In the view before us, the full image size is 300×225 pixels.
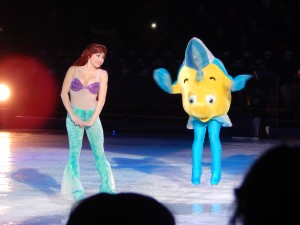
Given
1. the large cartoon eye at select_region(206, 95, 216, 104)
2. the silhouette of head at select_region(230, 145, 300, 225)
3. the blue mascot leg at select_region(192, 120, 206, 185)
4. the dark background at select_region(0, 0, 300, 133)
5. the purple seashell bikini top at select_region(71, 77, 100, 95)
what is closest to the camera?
the silhouette of head at select_region(230, 145, 300, 225)

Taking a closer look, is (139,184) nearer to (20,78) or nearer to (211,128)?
(211,128)

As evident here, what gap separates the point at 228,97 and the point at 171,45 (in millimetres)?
12843

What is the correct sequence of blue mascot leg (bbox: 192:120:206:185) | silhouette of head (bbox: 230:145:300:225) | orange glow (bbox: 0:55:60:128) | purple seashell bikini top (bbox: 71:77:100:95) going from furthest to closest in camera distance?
orange glow (bbox: 0:55:60:128) < blue mascot leg (bbox: 192:120:206:185) < purple seashell bikini top (bbox: 71:77:100:95) < silhouette of head (bbox: 230:145:300:225)

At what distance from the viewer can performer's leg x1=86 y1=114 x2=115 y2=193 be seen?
652 centimetres

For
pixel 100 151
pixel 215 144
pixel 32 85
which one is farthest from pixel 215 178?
pixel 32 85

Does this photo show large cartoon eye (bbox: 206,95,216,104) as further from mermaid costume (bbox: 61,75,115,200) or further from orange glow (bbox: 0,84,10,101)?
orange glow (bbox: 0,84,10,101)

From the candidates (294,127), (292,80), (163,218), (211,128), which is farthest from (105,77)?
(292,80)

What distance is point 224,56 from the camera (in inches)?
736

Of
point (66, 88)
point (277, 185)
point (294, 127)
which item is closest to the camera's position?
Answer: point (277, 185)

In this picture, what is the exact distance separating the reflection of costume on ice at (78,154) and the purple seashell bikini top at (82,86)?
19cm

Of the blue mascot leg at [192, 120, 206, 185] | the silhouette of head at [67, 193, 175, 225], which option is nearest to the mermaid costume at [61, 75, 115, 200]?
the blue mascot leg at [192, 120, 206, 185]

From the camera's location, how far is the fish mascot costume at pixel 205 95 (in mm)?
7633

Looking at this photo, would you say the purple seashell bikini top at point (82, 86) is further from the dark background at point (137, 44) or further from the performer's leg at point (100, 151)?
the dark background at point (137, 44)

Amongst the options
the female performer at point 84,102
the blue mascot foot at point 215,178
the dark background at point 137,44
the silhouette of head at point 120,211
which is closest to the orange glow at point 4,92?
the dark background at point 137,44
